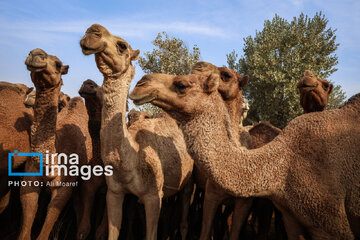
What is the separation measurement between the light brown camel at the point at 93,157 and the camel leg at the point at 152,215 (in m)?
1.17

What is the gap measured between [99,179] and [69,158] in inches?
25.1

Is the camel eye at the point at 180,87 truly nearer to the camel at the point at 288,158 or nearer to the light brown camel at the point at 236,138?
the camel at the point at 288,158

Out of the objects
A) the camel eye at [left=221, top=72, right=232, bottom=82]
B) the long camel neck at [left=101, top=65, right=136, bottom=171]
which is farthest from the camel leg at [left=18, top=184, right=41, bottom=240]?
the camel eye at [left=221, top=72, right=232, bottom=82]

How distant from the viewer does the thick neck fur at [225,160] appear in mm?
3150

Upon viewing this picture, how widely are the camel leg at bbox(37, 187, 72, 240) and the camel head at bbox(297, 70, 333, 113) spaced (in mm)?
4131

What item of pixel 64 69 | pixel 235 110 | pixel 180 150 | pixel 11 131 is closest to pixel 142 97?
pixel 235 110

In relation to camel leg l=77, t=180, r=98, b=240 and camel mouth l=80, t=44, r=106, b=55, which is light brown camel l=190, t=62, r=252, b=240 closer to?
camel mouth l=80, t=44, r=106, b=55

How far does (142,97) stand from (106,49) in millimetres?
1196

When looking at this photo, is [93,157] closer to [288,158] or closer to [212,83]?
[212,83]

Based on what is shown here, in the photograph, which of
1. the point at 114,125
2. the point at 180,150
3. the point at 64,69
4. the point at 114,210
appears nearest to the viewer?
the point at 114,125

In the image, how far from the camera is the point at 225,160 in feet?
10.4

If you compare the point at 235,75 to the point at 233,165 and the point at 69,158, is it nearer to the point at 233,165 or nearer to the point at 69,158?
the point at 233,165

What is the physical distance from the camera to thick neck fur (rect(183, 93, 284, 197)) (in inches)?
124

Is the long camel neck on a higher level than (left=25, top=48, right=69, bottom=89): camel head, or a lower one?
lower
